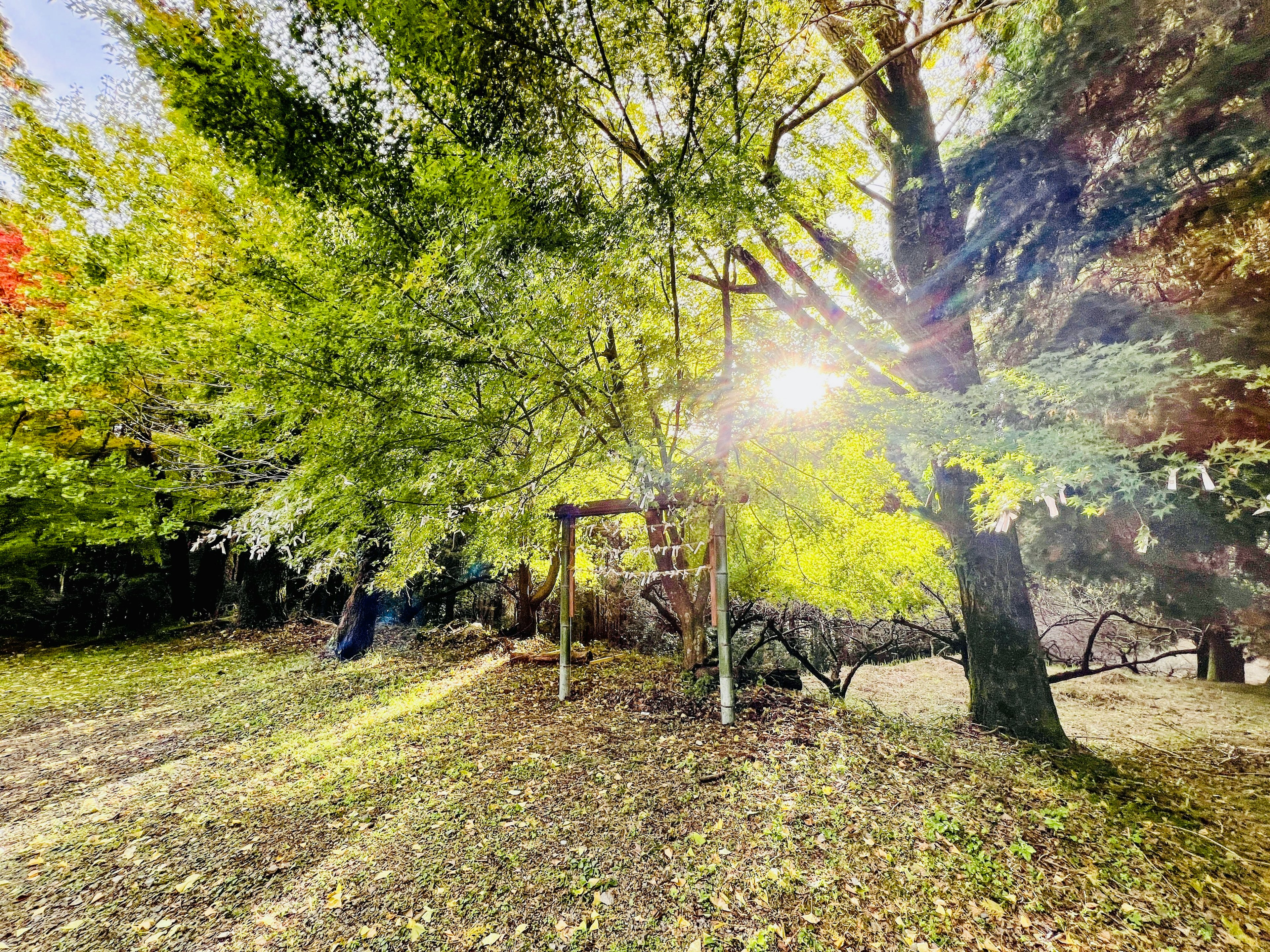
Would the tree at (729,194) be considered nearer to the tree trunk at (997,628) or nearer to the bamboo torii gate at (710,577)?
the tree trunk at (997,628)

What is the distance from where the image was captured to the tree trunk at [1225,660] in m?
8.33

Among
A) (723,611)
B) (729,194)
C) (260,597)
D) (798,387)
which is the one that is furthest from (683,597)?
(260,597)

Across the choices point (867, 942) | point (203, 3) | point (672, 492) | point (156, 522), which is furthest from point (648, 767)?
point (156, 522)

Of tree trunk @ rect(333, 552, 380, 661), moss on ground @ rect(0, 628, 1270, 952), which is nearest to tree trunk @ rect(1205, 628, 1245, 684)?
moss on ground @ rect(0, 628, 1270, 952)

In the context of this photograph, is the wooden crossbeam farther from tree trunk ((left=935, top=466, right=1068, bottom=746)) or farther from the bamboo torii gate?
tree trunk ((left=935, top=466, right=1068, bottom=746))

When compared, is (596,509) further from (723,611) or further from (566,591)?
(723,611)

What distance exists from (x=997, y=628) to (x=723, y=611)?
287cm

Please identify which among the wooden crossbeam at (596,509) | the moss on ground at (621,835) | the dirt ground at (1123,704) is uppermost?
the wooden crossbeam at (596,509)

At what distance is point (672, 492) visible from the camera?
478 cm

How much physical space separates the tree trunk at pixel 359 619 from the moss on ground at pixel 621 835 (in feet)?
10.3

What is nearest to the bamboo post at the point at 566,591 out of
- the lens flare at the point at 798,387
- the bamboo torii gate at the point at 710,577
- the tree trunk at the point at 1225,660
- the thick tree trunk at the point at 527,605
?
the bamboo torii gate at the point at 710,577

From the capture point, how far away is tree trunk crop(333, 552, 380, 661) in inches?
347

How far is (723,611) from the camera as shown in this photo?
189 inches

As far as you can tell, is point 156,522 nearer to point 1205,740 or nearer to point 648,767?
point 648,767
